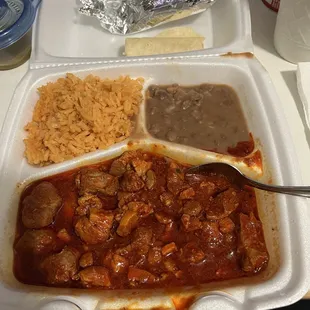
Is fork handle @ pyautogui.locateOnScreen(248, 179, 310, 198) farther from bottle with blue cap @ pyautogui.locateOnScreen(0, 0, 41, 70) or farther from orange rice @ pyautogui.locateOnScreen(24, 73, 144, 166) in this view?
bottle with blue cap @ pyautogui.locateOnScreen(0, 0, 41, 70)

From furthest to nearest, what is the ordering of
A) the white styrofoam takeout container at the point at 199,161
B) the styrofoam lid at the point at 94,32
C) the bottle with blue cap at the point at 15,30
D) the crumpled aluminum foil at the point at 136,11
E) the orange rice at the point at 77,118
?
the crumpled aluminum foil at the point at 136,11
the styrofoam lid at the point at 94,32
the bottle with blue cap at the point at 15,30
the orange rice at the point at 77,118
the white styrofoam takeout container at the point at 199,161

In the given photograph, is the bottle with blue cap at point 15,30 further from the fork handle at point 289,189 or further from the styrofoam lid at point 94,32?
the fork handle at point 289,189

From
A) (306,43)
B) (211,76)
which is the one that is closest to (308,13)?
(306,43)

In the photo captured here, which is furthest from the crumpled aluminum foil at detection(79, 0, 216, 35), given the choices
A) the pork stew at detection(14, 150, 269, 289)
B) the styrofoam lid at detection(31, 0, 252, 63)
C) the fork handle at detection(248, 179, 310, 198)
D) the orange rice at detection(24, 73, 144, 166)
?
the fork handle at detection(248, 179, 310, 198)

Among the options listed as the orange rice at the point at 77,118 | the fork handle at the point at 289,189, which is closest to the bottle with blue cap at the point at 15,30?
the orange rice at the point at 77,118

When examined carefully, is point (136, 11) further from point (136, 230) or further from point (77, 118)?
point (136, 230)

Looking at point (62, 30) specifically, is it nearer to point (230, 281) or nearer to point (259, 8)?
point (259, 8)
